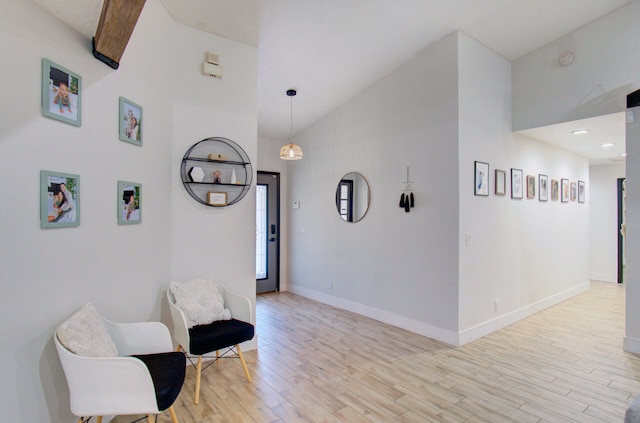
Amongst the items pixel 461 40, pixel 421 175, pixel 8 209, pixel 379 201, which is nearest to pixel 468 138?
pixel 421 175

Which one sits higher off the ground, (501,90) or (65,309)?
(501,90)

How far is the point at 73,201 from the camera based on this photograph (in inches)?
76.4

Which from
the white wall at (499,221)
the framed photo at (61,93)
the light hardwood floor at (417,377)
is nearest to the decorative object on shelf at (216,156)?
the framed photo at (61,93)

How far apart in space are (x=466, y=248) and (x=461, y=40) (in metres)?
2.22

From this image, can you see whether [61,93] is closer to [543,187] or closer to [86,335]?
[86,335]

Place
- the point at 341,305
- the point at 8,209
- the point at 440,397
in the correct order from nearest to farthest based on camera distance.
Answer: the point at 8,209 < the point at 440,397 < the point at 341,305

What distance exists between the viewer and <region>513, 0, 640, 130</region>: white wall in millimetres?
3412

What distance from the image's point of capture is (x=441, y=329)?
11.7 ft

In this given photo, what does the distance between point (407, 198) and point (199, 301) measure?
2504mm

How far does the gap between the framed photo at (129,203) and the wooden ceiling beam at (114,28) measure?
0.82 metres

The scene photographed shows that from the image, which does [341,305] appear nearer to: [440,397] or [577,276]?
[440,397]

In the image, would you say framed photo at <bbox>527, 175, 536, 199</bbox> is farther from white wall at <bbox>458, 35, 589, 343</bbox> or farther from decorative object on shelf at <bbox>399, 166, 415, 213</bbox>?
decorative object on shelf at <bbox>399, 166, 415, 213</bbox>

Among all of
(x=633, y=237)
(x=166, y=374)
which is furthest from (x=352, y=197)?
(x=166, y=374)

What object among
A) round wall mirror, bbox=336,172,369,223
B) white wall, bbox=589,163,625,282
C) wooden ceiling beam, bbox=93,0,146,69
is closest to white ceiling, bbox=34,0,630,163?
wooden ceiling beam, bbox=93,0,146,69
